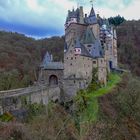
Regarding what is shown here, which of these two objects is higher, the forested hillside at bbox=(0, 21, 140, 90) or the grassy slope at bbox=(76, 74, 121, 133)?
the forested hillside at bbox=(0, 21, 140, 90)

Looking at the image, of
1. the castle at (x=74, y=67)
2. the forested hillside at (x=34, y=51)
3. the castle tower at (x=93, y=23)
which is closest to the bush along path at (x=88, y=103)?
the castle at (x=74, y=67)

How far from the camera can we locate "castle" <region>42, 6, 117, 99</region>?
34.0m

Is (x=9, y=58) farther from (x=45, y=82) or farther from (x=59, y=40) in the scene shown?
(x=45, y=82)

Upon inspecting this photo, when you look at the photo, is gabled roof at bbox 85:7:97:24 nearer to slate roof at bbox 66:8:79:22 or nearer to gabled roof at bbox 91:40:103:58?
slate roof at bbox 66:8:79:22

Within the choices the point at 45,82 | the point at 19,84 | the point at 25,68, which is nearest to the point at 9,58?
the point at 25,68

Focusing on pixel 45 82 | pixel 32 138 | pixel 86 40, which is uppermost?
pixel 86 40

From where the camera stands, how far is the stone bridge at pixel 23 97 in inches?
995

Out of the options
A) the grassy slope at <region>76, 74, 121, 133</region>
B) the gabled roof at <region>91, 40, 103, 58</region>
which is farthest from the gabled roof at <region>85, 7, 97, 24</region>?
the grassy slope at <region>76, 74, 121, 133</region>

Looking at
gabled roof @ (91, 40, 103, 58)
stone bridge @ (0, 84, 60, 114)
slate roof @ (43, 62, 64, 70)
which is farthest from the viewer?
slate roof @ (43, 62, 64, 70)

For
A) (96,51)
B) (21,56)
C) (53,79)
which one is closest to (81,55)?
(96,51)

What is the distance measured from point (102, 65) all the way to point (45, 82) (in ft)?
22.5

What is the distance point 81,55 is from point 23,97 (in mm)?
9700

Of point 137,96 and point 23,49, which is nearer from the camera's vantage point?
point 137,96

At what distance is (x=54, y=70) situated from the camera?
3850 cm
